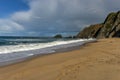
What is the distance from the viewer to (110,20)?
95.5 metres

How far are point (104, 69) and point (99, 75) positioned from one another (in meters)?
0.91

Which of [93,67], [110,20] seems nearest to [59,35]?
[110,20]

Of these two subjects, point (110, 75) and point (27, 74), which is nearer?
point (110, 75)

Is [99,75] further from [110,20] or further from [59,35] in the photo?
[59,35]

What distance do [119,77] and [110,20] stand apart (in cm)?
9180

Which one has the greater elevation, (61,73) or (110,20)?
(110,20)

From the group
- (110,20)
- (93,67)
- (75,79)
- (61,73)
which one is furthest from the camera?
(110,20)

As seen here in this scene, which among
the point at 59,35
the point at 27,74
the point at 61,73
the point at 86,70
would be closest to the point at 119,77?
the point at 86,70

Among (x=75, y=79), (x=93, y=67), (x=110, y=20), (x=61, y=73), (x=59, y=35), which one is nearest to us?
(x=75, y=79)

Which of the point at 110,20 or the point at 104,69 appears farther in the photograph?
the point at 110,20

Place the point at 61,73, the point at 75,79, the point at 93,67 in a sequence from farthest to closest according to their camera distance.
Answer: the point at 93,67
the point at 61,73
the point at 75,79

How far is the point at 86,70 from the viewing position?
749 cm

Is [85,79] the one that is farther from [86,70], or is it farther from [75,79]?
[86,70]

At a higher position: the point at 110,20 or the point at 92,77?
the point at 110,20
